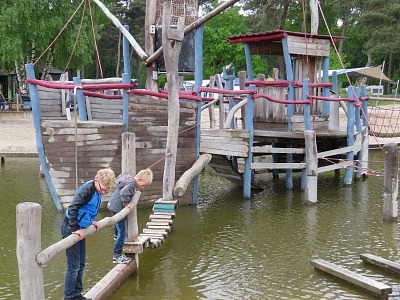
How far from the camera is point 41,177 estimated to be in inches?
619

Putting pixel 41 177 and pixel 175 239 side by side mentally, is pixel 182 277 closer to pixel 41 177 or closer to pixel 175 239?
pixel 175 239

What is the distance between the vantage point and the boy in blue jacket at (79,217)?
570 centimetres

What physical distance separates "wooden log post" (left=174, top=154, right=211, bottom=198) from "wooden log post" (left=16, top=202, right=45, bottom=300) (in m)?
5.05

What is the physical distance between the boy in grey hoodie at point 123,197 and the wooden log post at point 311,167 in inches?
202

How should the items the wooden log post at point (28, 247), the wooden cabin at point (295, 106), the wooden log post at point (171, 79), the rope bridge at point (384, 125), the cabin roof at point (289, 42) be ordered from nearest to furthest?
the wooden log post at point (28, 247) → the wooden log post at point (171, 79) → the wooden cabin at point (295, 106) → the cabin roof at point (289, 42) → the rope bridge at point (384, 125)

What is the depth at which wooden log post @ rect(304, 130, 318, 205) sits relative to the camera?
1170 centimetres

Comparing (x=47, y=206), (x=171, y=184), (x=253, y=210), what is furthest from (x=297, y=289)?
(x=47, y=206)

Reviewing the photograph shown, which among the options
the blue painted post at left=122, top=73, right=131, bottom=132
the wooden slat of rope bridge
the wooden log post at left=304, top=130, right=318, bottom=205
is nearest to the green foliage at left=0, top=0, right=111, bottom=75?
the blue painted post at left=122, top=73, right=131, bottom=132

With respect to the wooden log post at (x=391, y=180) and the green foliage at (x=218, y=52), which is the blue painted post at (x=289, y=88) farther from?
the green foliage at (x=218, y=52)

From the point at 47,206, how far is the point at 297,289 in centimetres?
648

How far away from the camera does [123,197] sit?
23.8 feet

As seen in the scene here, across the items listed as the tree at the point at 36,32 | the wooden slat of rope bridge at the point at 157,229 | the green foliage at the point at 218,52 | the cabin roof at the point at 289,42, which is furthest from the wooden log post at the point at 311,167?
the green foliage at the point at 218,52

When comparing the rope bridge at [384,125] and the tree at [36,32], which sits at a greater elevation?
the tree at [36,32]

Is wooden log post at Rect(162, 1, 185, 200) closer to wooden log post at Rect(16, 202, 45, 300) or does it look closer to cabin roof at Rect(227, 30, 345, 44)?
cabin roof at Rect(227, 30, 345, 44)
